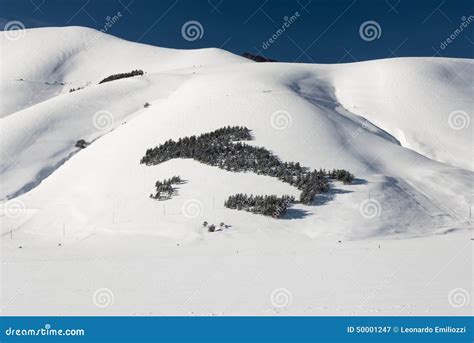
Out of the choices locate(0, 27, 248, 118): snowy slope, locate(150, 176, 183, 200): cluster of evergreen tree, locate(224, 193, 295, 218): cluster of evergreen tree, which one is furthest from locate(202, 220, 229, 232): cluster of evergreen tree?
locate(0, 27, 248, 118): snowy slope

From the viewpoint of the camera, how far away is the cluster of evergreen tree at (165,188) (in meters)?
19.9

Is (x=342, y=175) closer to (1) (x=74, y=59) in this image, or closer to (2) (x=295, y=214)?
(2) (x=295, y=214)

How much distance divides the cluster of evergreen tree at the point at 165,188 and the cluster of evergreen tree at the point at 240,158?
6.10 feet

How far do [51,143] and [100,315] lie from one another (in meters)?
22.4

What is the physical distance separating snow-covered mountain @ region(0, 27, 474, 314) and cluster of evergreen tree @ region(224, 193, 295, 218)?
33cm

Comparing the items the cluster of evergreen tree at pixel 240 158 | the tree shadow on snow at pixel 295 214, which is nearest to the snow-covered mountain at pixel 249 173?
the tree shadow on snow at pixel 295 214

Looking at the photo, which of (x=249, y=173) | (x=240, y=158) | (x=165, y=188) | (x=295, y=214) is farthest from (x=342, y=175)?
(x=165, y=188)

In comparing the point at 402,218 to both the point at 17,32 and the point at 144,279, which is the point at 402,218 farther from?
the point at 17,32

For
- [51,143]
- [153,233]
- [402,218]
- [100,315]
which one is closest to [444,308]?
[100,315]

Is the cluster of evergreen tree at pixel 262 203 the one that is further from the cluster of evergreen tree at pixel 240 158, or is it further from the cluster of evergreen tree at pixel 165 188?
the cluster of evergreen tree at pixel 165 188

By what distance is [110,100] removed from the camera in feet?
116

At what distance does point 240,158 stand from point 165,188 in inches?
150

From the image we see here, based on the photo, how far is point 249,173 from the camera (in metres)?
21.0

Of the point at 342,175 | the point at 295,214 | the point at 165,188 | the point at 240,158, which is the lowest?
the point at 295,214
